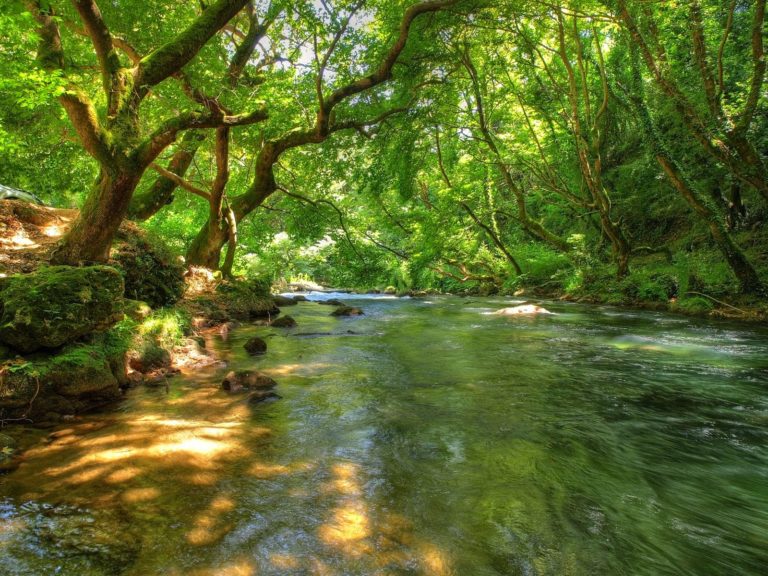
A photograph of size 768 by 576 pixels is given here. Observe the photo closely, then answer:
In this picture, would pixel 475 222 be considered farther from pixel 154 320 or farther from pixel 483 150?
pixel 154 320

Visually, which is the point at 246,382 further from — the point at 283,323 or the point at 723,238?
the point at 723,238

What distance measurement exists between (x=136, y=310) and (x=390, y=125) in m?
8.54

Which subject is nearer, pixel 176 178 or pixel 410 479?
pixel 410 479

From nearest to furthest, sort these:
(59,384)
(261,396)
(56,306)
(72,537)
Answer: (72,537) < (59,384) < (56,306) < (261,396)

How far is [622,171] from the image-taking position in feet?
64.5

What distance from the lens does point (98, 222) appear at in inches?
262

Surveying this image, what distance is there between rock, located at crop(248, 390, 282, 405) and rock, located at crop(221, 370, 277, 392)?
22 cm

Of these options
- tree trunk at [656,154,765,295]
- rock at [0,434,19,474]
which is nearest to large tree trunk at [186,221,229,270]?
rock at [0,434,19,474]

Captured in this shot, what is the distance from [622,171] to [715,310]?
1043 centimetres

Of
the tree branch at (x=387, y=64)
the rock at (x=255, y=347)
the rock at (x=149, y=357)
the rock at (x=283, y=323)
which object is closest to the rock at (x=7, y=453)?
the rock at (x=149, y=357)

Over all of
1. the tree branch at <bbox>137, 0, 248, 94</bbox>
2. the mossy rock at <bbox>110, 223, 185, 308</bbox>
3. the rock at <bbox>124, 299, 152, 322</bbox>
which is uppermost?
the tree branch at <bbox>137, 0, 248, 94</bbox>

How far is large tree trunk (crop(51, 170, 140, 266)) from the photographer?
6.55 m

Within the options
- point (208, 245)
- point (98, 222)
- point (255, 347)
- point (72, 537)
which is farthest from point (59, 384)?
point (208, 245)

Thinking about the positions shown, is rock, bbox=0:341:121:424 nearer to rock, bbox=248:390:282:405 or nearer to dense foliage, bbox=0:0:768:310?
rock, bbox=248:390:282:405
